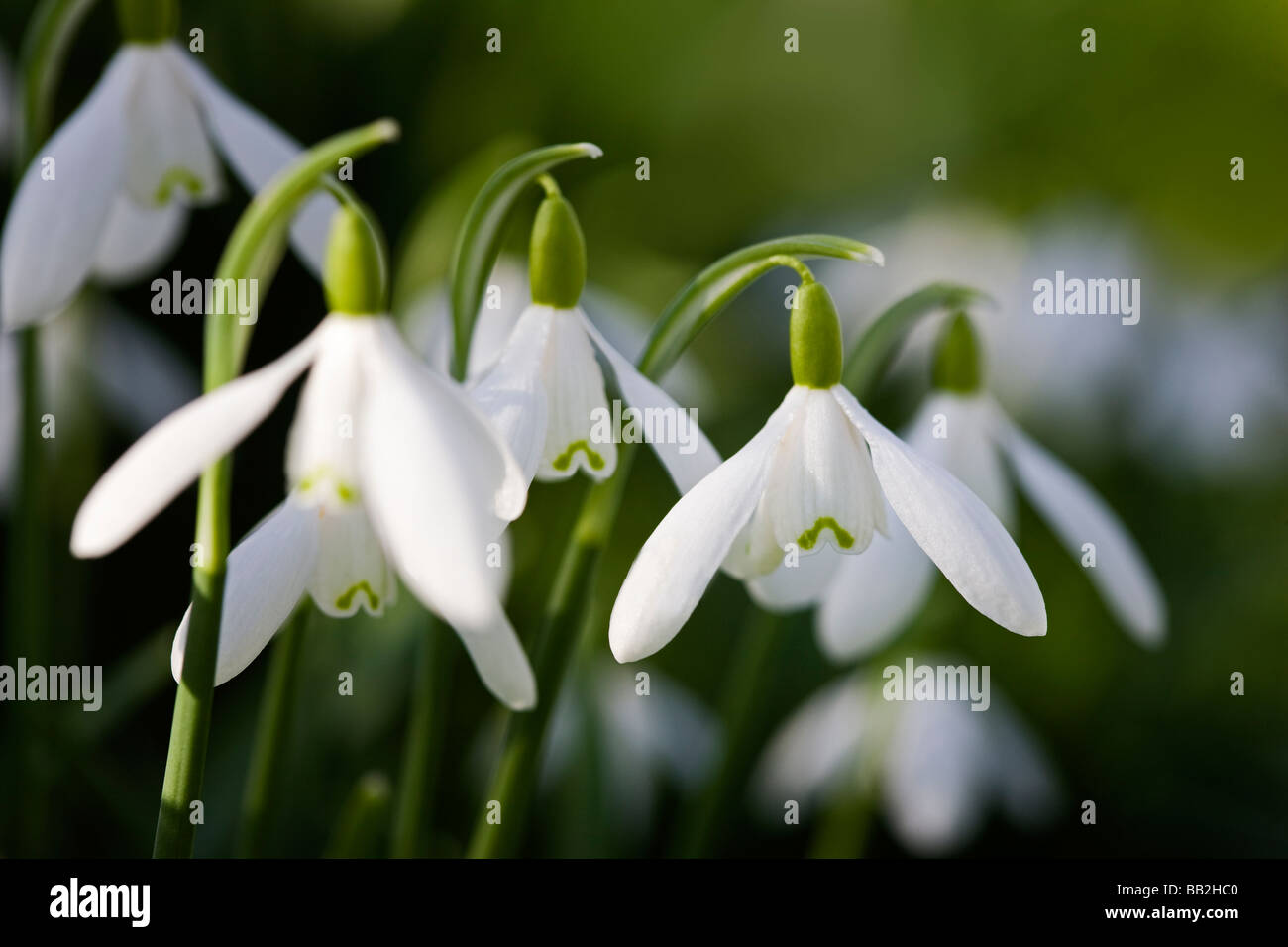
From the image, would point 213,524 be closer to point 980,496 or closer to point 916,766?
point 980,496

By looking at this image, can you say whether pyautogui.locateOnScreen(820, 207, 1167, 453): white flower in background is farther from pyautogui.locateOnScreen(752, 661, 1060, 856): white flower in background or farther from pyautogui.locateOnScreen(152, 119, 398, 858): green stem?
pyautogui.locateOnScreen(152, 119, 398, 858): green stem

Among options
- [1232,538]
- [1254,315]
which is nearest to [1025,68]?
[1254,315]

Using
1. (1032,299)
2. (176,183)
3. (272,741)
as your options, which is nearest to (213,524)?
(272,741)

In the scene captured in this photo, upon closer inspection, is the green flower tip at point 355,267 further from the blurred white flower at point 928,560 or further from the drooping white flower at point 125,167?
the blurred white flower at point 928,560

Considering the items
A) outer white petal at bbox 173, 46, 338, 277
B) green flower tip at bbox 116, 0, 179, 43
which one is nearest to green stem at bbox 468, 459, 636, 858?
outer white petal at bbox 173, 46, 338, 277

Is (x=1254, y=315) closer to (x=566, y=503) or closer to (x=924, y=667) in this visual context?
(x=924, y=667)

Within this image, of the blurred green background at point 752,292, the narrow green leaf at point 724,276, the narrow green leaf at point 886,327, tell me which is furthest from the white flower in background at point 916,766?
the narrow green leaf at point 724,276
